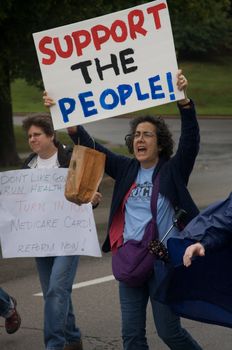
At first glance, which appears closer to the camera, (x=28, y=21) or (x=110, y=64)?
(x=110, y=64)

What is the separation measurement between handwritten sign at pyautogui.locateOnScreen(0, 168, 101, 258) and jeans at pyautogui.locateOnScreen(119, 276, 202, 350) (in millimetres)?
1034

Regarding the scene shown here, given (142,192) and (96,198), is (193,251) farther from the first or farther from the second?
(96,198)

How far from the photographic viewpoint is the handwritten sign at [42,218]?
6562mm

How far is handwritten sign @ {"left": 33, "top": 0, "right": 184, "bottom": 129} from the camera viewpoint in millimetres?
5586

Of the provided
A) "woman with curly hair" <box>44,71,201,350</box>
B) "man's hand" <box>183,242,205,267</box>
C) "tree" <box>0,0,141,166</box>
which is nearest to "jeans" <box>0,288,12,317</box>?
"woman with curly hair" <box>44,71,201,350</box>

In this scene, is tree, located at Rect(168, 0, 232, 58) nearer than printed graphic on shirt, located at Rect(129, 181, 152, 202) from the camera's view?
No

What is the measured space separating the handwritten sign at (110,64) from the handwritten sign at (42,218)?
953mm

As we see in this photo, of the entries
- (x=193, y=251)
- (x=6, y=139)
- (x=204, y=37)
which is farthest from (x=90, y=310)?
(x=204, y=37)

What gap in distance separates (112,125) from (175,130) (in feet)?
15.4

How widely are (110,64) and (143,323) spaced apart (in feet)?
4.98

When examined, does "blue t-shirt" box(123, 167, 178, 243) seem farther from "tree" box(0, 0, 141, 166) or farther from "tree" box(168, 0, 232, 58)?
"tree" box(168, 0, 232, 58)

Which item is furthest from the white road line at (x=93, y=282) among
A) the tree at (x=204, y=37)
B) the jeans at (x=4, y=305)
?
the tree at (x=204, y=37)

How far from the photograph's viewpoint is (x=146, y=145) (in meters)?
5.68

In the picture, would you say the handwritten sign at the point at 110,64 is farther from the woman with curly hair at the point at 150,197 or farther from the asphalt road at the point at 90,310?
the asphalt road at the point at 90,310
